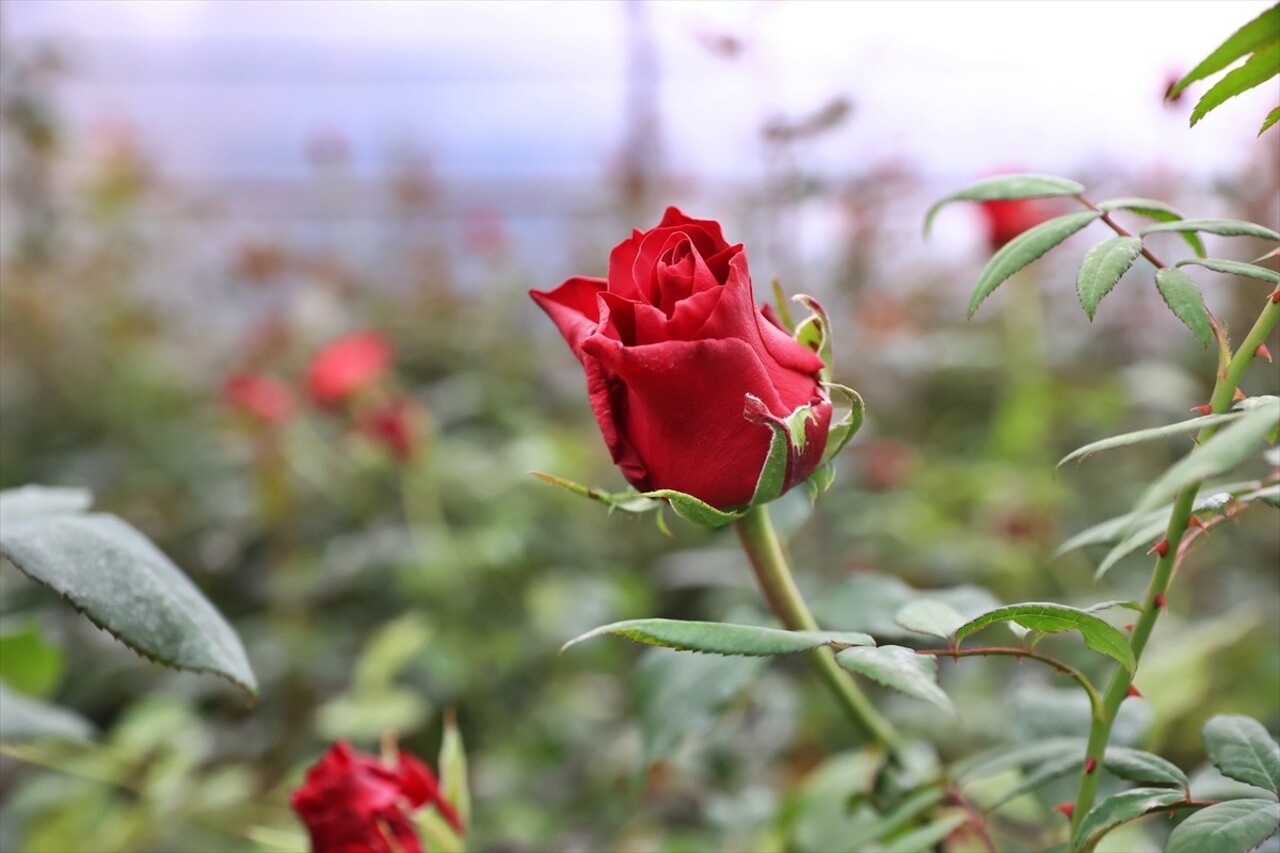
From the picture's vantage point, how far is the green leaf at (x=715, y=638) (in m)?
0.20

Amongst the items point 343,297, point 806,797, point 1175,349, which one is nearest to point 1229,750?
point 806,797

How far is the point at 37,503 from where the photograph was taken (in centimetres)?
32

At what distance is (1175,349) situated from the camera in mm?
1237

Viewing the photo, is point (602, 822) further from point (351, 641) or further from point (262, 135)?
point (262, 135)

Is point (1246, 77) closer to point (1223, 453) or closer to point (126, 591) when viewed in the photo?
point (1223, 453)

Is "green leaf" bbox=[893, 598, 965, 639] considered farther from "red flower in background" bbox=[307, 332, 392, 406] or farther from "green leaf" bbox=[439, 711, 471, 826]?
"red flower in background" bbox=[307, 332, 392, 406]

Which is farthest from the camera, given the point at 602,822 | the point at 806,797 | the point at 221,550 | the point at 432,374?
the point at 432,374

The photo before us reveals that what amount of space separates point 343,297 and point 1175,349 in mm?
1422

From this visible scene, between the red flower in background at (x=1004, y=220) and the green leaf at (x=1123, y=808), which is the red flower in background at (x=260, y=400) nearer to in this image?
the red flower in background at (x=1004, y=220)

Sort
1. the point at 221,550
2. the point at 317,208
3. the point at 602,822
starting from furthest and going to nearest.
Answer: the point at 317,208 < the point at 221,550 < the point at 602,822

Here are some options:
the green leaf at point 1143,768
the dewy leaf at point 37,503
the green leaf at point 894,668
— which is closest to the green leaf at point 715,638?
the green leaf at point 894,668

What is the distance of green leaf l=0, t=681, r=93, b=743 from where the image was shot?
36 cm

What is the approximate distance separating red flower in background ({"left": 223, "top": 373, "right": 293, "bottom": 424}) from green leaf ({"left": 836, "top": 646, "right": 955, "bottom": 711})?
2.51 feet

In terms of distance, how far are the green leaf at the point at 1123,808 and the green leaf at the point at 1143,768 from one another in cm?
2
